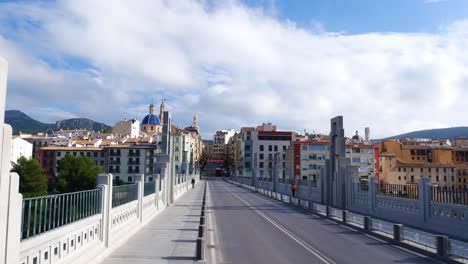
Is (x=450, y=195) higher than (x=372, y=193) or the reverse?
higher

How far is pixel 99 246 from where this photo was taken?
9.49 m

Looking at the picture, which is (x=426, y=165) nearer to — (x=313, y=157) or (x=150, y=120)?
(x=313, y=157)

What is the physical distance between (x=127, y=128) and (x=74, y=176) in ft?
236

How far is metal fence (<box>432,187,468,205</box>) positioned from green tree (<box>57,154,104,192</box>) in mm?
62079

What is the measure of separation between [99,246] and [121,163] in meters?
92.0

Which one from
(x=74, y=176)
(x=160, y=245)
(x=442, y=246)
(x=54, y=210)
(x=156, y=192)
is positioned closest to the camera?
(x=54, y=210)

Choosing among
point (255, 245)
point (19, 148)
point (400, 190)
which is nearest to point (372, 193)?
point (400, 190)

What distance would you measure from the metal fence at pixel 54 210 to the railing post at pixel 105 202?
1.32 ft

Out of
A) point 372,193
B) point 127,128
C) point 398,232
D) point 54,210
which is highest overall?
point 127,128

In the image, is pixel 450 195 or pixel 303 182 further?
pixel 303 182

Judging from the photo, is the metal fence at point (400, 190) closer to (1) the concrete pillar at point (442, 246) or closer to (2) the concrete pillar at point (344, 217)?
(2) the concrete pillar at point (344, 217)

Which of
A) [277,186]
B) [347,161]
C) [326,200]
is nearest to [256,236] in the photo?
[347,161]

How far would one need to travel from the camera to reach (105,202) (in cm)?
995

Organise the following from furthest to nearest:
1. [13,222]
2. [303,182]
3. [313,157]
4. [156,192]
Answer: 1. [313,157]
2. [303,182]
3. [156,192]
4. [13,222]
